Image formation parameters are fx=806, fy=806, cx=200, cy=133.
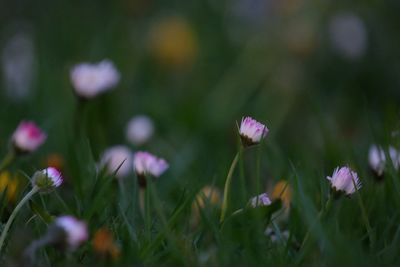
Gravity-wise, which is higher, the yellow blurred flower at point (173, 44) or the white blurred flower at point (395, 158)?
the white blurred flower at point (395, 158)

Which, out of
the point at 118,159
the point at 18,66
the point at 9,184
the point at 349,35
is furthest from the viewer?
the point at 349,35

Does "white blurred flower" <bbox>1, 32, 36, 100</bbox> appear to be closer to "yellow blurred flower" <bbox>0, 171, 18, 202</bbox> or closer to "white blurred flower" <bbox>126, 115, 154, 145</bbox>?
"white blurred flower" <bbox>126, 115, 154, 145</bbox>

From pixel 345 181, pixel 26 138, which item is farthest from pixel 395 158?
pixel 26 138

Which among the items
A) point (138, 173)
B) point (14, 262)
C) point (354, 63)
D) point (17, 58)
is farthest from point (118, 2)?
point (14, 262)

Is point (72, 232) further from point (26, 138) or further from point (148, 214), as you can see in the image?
point (26, 138)

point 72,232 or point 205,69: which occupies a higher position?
point 72,232

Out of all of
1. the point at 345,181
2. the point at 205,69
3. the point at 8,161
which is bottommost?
the point at 205,69

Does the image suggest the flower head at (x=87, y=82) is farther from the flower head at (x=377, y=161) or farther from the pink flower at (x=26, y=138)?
the flower head at (x=377, y=161)

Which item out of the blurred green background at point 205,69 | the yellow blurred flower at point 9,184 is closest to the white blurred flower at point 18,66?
the blurred green background at point 205,69
